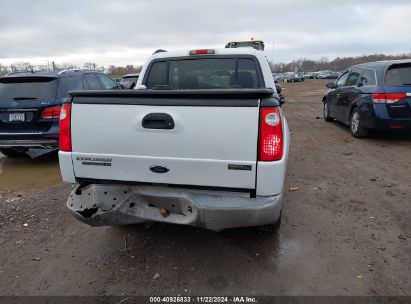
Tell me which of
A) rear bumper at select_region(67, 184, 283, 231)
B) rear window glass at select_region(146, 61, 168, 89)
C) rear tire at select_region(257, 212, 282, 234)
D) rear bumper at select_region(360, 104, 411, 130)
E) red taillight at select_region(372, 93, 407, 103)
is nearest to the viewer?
rear bumper at select_region(67, 184, 283, 231)

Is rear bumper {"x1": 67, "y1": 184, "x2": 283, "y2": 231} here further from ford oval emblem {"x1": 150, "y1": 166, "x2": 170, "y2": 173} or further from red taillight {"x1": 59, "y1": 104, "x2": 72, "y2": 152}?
red taillight {"x1": 59, "y1": 104, "x2": 72, "y2": 152}

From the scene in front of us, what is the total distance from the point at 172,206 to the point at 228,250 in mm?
905

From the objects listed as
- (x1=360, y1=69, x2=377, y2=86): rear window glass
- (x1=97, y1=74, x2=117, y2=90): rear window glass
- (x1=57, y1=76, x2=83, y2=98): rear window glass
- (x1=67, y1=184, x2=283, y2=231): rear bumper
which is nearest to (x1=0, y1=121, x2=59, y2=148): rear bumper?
(x1=57, y1=76, x2=83, y2=98): rear window glass

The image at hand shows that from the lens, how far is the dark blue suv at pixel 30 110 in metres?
6.29

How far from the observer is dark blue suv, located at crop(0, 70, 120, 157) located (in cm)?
629

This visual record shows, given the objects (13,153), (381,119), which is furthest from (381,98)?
(13,153)

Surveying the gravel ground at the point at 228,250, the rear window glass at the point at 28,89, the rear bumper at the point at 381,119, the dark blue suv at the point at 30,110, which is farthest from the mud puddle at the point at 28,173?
the rear bumper at the point at 381,119

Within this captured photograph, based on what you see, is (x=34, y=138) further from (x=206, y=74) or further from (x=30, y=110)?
(x=206, y=74)

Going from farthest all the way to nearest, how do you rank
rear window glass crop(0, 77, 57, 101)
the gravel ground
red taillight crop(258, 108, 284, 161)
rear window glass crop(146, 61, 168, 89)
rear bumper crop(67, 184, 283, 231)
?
rear window glass crop(0, 77, 57, 101), rear window glass crop(146, 61, 168, 89), the gravel ground, rear bumper crop(67, 184, 283, 231), red taillight crop(258, 108, 284, 161)

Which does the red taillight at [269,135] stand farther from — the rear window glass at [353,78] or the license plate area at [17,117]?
the rear window glass at [353,78]

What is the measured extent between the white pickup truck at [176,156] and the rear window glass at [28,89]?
12.6 feet

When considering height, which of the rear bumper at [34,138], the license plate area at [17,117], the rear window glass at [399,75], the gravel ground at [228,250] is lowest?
the gravel ground at [228,250]

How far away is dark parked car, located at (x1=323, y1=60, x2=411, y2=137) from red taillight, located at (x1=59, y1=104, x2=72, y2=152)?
6565mm

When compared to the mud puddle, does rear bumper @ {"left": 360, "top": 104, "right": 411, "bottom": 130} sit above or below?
above
